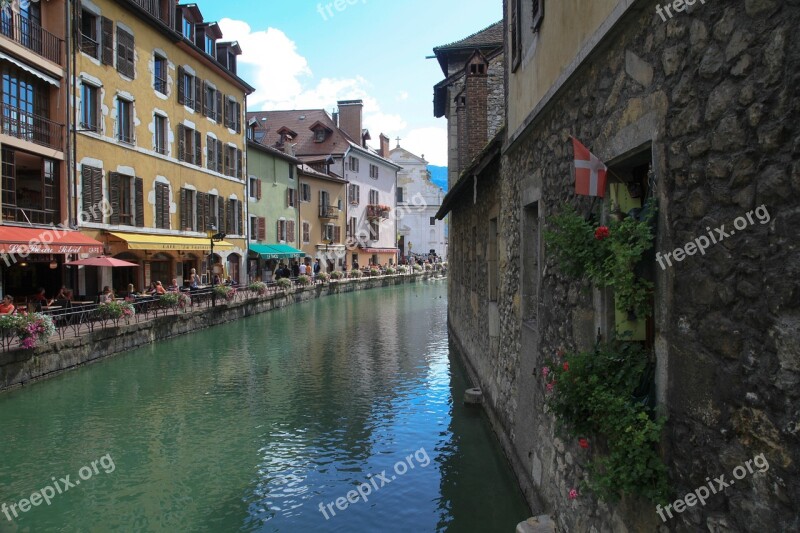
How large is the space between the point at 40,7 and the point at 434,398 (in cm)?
1756

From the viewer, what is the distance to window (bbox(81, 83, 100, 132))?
20.0 metres

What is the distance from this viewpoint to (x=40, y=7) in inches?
739

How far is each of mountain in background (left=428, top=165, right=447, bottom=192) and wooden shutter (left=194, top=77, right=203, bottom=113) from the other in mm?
49282

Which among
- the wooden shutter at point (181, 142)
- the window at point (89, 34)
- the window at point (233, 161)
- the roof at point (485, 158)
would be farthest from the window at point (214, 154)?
the roof at point (485, 158)

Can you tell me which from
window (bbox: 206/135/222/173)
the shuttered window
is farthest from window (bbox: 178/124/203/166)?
the shuttered window

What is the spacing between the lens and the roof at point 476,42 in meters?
20.0

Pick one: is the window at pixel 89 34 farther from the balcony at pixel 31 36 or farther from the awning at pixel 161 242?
the awning at pixel 161 242

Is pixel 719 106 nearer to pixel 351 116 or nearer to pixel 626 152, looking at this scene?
pixel 626 152

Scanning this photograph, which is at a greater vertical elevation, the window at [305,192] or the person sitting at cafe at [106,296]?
the window at [305,192]

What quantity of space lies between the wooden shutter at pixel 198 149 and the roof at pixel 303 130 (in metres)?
23.3

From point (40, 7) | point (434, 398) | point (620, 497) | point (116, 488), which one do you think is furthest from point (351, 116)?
point (620, 497)

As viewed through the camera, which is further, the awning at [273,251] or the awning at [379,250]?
the awning at [379,250]
